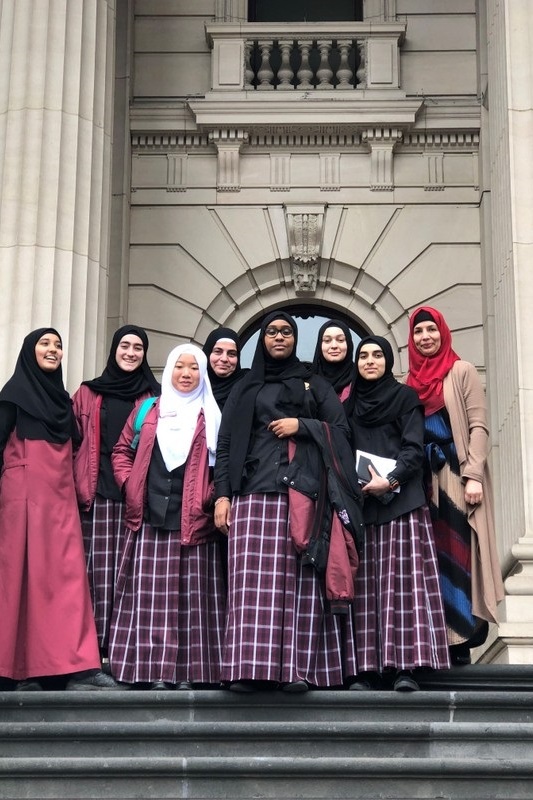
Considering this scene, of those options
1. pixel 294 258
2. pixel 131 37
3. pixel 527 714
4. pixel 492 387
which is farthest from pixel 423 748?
pixel 131 37

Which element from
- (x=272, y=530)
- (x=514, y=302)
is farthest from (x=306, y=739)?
(x=514, y=302)

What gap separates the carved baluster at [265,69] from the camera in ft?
45.9

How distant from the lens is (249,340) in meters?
13.8

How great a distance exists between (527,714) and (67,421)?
2.64m

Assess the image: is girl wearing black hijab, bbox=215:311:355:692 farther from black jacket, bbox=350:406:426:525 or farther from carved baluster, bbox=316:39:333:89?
carved baluster, bbox=316:39:333:89

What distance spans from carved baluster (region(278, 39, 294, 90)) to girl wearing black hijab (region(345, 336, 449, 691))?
23.4ft

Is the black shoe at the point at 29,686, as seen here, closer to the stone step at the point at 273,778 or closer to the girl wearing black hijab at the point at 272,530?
the stone step at the point at 273,778

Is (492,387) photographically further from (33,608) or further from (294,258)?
(33,608)

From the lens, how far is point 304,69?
554 inches

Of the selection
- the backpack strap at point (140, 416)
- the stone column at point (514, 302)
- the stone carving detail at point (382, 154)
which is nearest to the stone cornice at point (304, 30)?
the stone carving detail at point (382, 154)

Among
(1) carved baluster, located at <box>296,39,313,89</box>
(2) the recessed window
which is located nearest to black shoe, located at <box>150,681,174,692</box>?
(1) carved baluster, located at <box>296,39,313,89</box>

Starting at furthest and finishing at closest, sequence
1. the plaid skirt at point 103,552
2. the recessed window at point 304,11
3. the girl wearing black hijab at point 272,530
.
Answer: the recessed window at point 304,11 → the plaid skirt at point 103,552 → the girl wearing black hijab at point 272,530

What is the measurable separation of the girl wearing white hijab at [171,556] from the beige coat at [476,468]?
1224 mm

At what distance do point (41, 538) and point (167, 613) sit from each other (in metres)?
0.71
